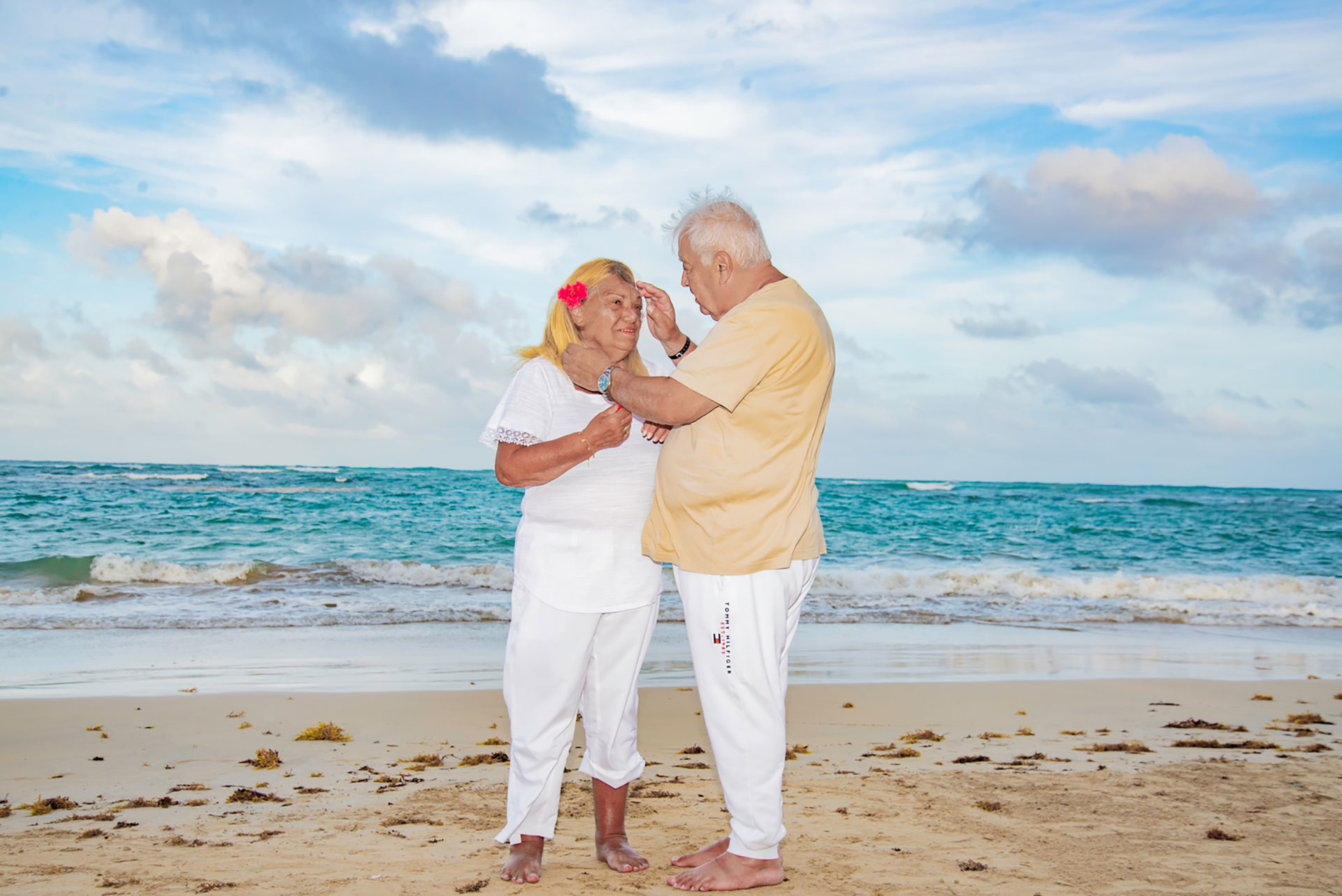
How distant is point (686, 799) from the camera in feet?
12.8

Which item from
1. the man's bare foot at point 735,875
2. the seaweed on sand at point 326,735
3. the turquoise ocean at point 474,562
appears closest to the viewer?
the man's bare foot at point 735,875

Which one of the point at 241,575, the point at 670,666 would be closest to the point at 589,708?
the point at 670,666

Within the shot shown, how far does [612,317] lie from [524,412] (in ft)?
A: 1.33

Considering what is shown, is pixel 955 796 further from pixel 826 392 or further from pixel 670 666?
pixel 670 666

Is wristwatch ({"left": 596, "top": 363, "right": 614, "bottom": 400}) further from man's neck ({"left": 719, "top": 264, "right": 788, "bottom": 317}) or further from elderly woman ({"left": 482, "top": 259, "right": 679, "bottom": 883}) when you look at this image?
man's neck ({"left": 719, "top": 264, "right": 788, "bottom": 317})

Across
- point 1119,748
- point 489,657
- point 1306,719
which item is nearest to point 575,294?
point 1119,748

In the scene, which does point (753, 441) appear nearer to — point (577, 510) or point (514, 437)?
point (577, 510)

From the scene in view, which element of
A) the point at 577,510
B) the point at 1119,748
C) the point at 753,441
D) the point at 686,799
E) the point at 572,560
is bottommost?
the point at 686,799

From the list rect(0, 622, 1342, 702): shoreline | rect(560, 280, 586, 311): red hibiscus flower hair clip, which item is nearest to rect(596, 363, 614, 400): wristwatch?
rect(560, 280, 586, 311): red hibiscus flower hair clip

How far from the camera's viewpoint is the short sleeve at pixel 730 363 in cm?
244

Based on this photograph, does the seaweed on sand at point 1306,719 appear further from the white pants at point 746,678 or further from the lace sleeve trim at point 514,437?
the lace sleeve trim at point 514,437

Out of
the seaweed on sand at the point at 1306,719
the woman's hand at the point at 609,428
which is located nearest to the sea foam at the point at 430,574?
the seaweed on sand at the point at 1306,719

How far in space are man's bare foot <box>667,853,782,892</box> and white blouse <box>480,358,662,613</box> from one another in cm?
81

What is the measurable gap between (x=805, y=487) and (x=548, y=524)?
0.78 meters
